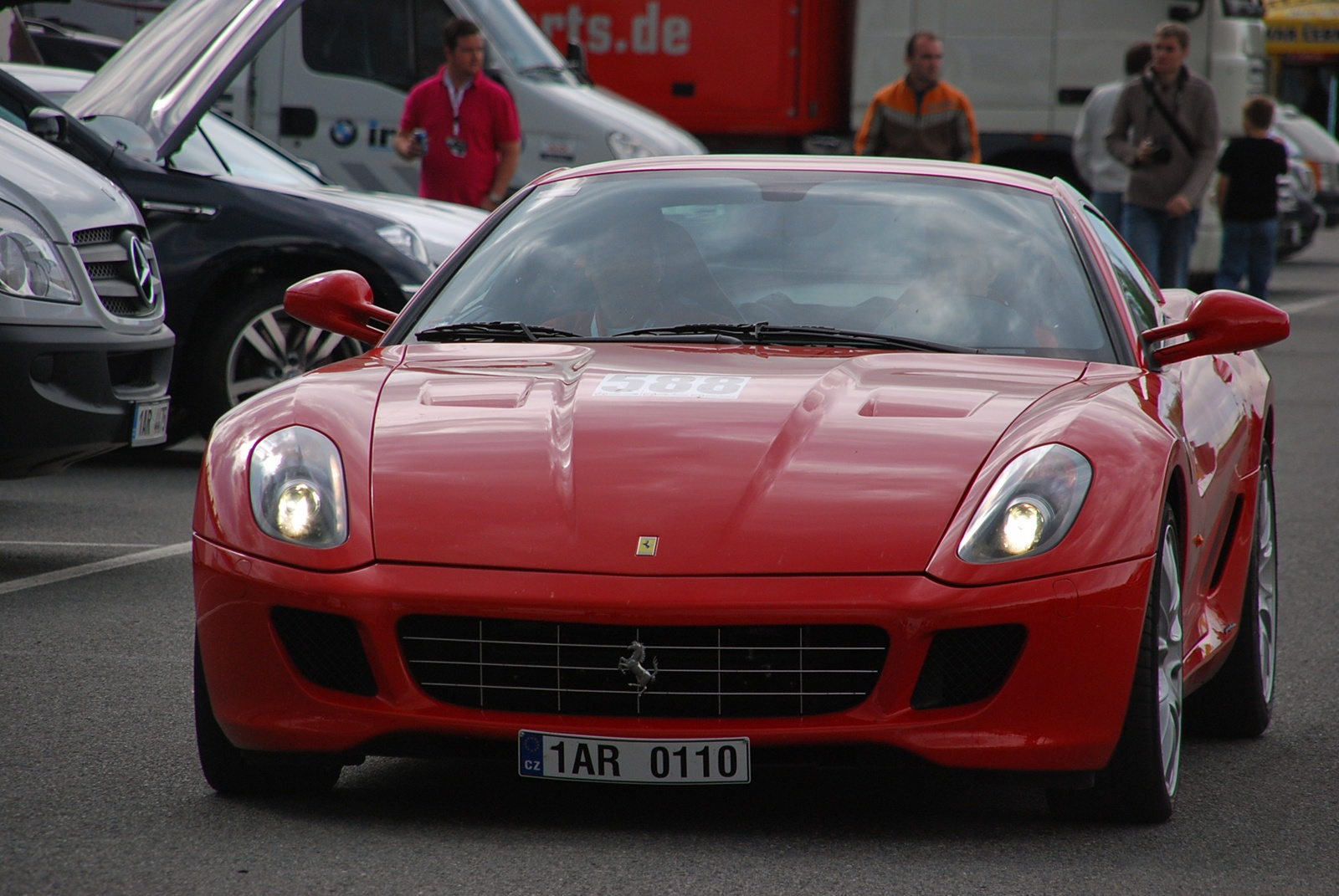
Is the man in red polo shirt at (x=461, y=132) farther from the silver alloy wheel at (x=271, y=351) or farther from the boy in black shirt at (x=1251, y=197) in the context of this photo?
the boy in black shirt at (x=1251, y=197)

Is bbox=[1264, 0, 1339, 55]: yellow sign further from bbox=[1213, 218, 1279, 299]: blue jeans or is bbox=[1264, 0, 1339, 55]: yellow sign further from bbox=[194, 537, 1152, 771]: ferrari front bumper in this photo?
bbox=[194, 537, 1152, 771]: ferrari front bumper

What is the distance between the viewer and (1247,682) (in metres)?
5.00

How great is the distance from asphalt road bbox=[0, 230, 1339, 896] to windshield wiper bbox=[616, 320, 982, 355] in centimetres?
95

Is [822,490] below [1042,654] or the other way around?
the other way around

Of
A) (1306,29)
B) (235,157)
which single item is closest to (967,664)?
(235,157)

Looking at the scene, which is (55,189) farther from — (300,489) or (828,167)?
(300,489)

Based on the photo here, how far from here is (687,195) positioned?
522 cm

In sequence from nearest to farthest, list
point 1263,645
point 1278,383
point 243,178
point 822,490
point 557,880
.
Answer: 1. point 557,880
2. point 822,490
3. point 1263,645
4. point 243,178
5. point 1278,383

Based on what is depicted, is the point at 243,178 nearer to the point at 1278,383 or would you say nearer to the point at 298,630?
the point at 298,630

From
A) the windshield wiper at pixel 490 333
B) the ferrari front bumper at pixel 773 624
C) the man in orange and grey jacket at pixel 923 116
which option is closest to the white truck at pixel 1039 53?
the man in orange and grey jacket at pixel 923 116

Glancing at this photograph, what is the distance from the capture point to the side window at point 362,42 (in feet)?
46.2

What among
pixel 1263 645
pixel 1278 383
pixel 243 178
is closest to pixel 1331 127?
pixel 1278 383

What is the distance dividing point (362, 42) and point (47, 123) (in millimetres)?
5823

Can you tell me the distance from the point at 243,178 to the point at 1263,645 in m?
5.63
